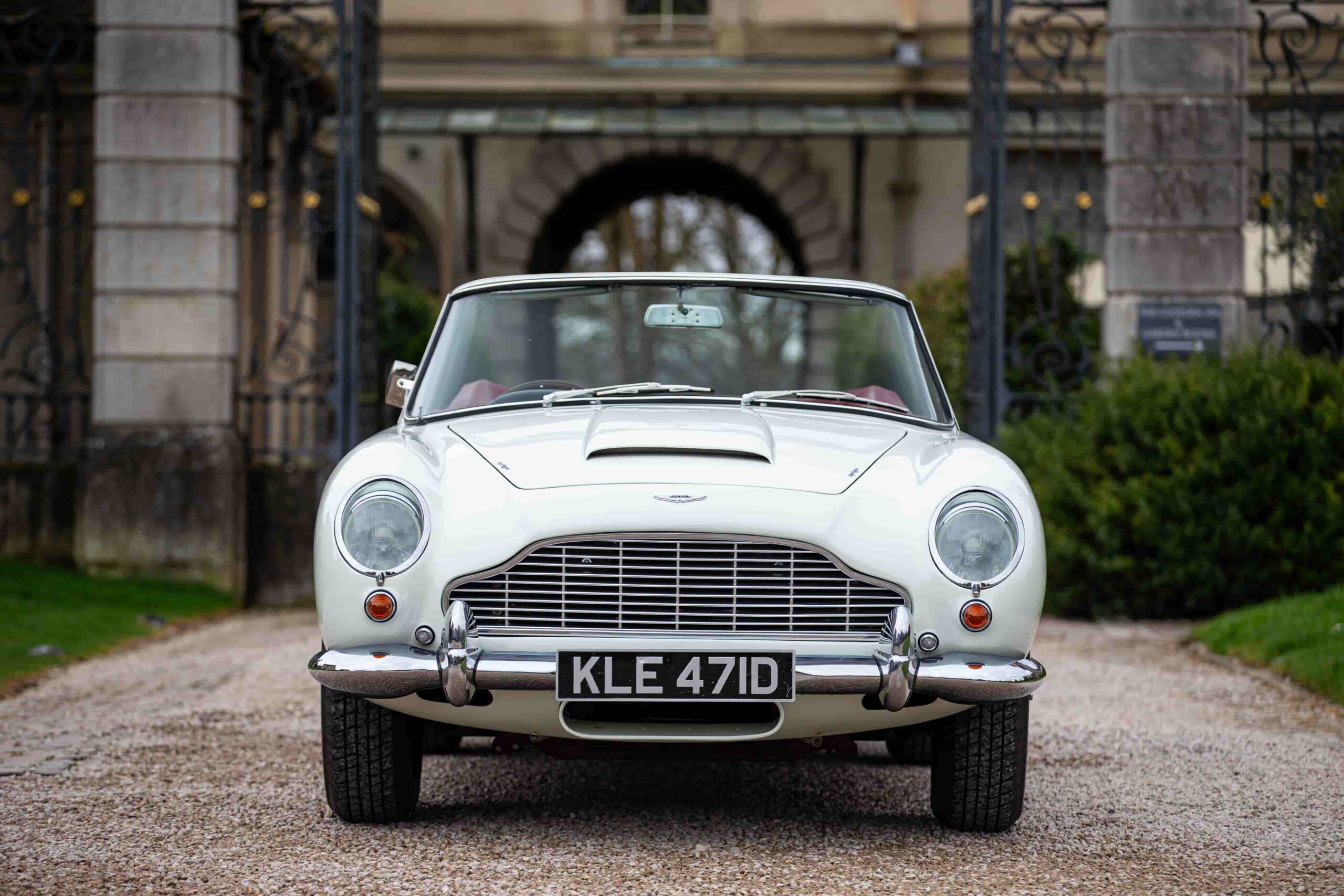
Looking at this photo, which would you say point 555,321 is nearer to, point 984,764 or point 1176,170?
point 984,764

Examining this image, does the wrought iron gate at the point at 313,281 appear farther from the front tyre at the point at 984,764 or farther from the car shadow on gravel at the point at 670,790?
the front tyre at the point at 984,764

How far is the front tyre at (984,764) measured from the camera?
3.79 metres

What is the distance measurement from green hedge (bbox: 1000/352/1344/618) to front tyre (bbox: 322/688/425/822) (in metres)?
5.83

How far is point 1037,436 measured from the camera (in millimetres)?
9812

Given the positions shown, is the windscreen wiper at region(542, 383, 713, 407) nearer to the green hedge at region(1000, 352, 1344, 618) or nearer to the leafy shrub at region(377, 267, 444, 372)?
the green hedge at region(1000, 352, 1344, 618)

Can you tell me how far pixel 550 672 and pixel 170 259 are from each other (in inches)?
295

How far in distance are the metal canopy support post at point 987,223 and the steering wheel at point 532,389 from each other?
5.71 metres

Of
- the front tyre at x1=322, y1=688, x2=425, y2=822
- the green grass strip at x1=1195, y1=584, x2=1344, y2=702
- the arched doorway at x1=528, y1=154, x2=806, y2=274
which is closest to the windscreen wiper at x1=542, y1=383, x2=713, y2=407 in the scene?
the front tyre at x1=322, y1=688, x2=425, y2=822

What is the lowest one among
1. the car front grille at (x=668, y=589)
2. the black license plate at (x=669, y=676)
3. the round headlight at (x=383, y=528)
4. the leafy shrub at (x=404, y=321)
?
the black license plate at (x=669, y=676)

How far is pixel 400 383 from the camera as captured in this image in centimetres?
476

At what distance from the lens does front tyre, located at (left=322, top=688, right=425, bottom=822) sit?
377cm

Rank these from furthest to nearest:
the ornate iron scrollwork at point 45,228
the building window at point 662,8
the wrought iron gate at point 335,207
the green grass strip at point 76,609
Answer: the building window at point 662,8
the ornate iron scrollwork at point 45,228
the wrought iron gate at point 335,207
the green grass strip at point 76,609

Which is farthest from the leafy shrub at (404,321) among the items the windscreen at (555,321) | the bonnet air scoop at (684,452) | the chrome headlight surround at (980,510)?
the chrome headlight surround at (980,510)

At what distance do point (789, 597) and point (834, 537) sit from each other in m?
0.18
